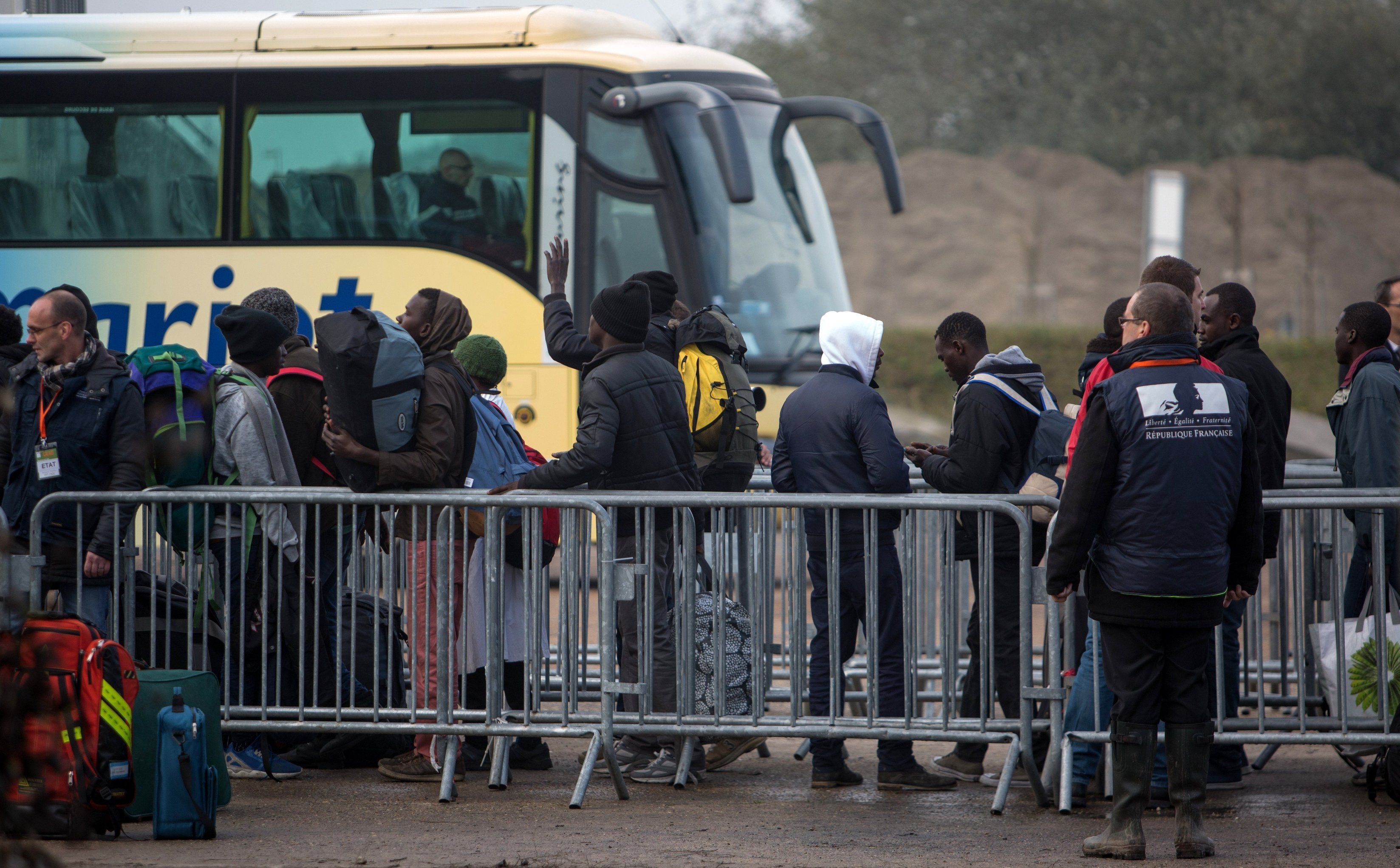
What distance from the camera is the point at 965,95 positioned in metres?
50.2

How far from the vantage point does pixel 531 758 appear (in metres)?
6.52

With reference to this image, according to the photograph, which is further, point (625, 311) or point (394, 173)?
point (394, 173)

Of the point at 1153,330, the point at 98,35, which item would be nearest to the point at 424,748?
the point at 1153,330

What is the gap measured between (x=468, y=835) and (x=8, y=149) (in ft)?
30.1

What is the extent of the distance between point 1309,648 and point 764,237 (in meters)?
7.15

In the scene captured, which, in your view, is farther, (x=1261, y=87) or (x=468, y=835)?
(x=1261, y=87)

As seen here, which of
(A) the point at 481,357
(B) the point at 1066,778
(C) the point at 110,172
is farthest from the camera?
(C) the point at 110,172

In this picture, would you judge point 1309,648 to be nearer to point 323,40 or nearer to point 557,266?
point 557,266

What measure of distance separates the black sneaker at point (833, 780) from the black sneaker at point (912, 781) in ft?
0.41

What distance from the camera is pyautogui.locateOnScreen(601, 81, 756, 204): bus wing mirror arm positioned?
37.4ft

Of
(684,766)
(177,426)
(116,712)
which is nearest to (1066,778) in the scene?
(684,766)

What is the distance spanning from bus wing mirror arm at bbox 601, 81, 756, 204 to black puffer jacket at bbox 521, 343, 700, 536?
17.4 ft

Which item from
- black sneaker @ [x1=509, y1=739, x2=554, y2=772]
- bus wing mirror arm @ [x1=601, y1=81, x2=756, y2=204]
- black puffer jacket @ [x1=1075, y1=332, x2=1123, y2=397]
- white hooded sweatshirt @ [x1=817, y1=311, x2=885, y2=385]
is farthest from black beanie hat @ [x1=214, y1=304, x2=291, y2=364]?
bus wing mirror arm @ [x1=601, y1=81, x2=756, y2=204]

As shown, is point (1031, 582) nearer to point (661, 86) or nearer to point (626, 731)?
point (626, 731)
